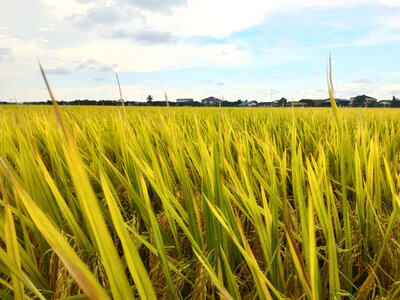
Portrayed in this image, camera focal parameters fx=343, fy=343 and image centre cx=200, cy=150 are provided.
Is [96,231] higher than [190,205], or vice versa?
[96,231]

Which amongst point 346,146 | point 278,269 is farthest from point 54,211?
point 346,146

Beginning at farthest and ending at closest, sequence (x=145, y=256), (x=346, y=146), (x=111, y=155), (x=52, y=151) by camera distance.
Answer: (x=111, y=155)
(x=52, y=151)
(x=346, y=146)
(x=145, y=256)

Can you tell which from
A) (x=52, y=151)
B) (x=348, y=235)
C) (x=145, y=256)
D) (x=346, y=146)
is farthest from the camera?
(x=52, y=151)

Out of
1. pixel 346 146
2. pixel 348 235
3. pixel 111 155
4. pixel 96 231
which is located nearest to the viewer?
pixel 96 231

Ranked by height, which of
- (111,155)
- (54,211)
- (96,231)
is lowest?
(111,155)

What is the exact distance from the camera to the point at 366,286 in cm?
67

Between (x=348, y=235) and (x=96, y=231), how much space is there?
0.61m

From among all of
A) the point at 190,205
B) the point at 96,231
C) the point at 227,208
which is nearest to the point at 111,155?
the point at 190,205

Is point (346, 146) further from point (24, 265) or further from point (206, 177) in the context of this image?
point (24, 265)

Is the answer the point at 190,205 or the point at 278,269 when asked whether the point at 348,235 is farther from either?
the point at 190,205

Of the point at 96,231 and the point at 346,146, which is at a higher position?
the point at 96,231

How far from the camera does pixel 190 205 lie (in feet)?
2.77

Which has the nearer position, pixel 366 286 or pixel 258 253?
pixel 366 286

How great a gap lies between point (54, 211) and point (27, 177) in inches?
4.8
